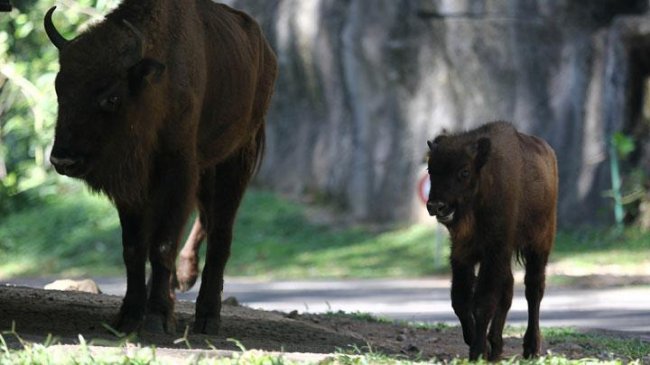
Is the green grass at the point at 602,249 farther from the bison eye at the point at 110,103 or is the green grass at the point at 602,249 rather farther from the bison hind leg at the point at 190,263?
the bison eye at the point at 110,103

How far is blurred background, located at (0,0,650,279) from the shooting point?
25188mm

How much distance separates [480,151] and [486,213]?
41cm

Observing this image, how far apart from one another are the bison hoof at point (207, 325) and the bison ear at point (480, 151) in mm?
2553

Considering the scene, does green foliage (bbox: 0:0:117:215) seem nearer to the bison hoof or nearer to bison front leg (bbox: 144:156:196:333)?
the bison hoof

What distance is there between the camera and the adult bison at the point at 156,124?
974cm

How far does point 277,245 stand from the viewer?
1117 inches

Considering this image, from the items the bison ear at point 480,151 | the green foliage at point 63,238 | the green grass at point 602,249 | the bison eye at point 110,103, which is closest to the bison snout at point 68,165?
the bison eye at point 110,103

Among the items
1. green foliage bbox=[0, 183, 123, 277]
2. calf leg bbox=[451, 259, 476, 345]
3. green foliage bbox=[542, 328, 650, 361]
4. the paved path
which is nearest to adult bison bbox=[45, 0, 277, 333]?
calf leg bbox=[451, 259, 476, 345]

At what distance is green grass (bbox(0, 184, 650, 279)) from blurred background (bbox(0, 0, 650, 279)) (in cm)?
5

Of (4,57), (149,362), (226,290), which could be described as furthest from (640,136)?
(149,362)

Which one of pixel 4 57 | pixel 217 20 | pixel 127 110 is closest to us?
pixel 127 110

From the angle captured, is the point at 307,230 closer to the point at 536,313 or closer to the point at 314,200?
the point at 314,200

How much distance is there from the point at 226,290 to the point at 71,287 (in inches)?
264

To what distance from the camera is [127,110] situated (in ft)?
32.4
